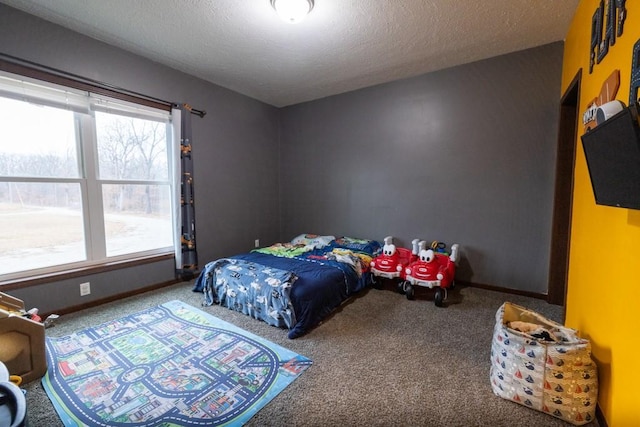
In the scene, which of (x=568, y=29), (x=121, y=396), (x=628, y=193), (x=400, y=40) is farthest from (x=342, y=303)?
(x=568, y=29)

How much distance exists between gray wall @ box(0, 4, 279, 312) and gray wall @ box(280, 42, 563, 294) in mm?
850

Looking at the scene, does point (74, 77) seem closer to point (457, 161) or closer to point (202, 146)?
point (202, 146)

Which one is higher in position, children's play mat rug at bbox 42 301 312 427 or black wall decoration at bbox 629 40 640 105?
black wall decoration at bbox 629 40 640 105

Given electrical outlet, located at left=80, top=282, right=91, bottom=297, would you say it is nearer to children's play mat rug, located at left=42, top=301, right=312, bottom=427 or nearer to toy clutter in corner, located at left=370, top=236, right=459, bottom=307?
children's play mat rug, located at left=42, top=301, right=312, bottom=427

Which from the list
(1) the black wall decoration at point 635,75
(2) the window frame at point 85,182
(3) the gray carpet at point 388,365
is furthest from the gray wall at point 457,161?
(2) the window frame at point 85,182

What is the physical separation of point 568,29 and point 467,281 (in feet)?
8.57

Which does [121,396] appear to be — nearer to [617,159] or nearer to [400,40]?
[617,159]

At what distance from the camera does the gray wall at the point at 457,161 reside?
9.21 ft

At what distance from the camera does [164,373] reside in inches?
68.1

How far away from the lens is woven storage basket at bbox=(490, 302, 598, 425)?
4.37 ft

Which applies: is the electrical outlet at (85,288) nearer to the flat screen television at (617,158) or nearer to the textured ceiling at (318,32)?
the textured ceiling at (318,32)

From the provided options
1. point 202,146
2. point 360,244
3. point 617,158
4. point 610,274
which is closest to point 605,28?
point 617,158

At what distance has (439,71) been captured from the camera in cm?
324

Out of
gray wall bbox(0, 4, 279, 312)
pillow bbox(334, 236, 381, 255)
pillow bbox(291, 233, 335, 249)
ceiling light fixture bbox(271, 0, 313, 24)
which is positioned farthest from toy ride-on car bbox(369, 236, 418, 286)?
ceiling light fixture bbox(271, 0, 313, 24)
